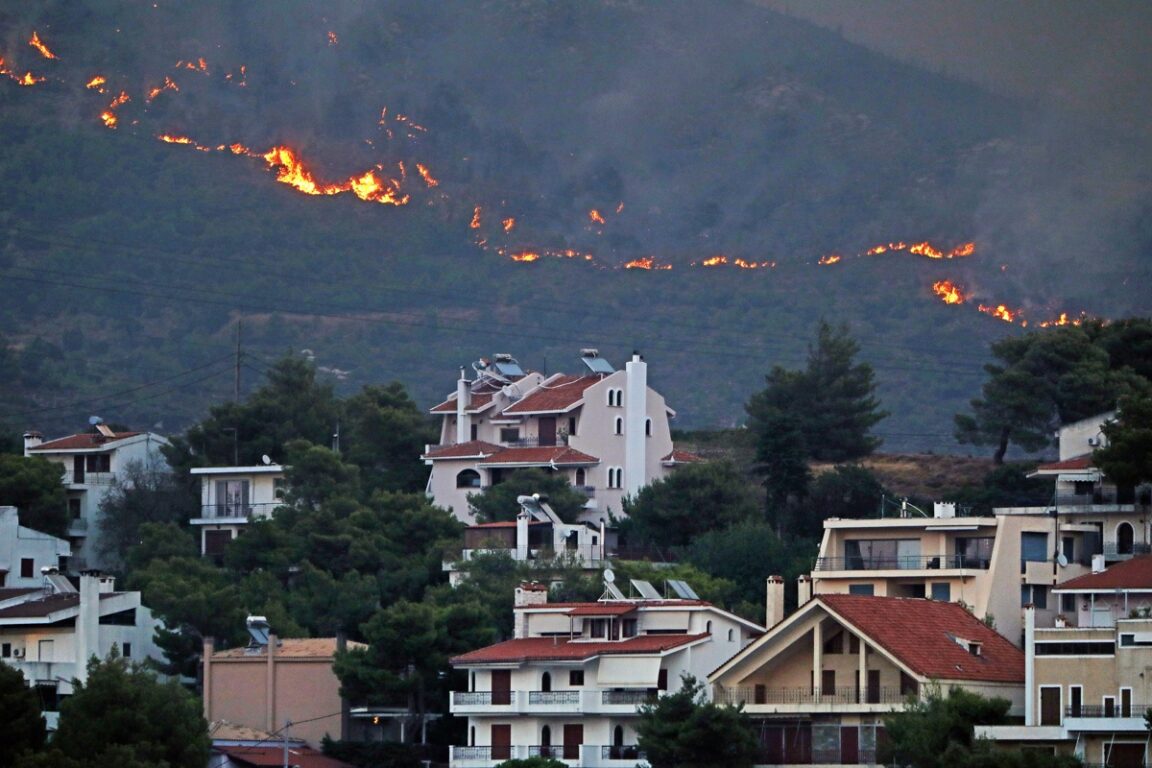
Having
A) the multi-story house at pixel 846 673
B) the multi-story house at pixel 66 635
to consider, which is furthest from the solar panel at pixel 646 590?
the multi-story house at pixel 66 635

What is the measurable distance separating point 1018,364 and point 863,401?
8.53 meters

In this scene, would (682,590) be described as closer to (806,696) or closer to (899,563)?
(899,563)

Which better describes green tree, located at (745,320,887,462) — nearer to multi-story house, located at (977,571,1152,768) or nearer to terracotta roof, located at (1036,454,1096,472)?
terracotta roof, located at (1036,454,1096,472)

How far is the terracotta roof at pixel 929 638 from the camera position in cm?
6850

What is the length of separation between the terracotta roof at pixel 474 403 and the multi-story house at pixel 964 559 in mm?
32732

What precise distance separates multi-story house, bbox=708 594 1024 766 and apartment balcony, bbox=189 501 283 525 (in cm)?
3978

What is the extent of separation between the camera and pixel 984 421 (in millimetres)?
111188

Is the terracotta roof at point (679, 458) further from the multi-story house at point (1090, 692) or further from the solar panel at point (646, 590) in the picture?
the multi-story house at point (1090, 692)

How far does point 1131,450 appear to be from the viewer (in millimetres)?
81062

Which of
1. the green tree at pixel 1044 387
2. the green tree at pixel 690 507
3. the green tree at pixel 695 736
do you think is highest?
the green tree at pixel 1044 387

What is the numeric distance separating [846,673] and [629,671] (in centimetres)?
755

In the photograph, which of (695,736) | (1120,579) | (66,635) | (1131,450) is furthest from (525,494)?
(695,736)

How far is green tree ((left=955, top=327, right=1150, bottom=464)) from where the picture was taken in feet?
340

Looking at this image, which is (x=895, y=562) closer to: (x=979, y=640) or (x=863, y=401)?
(x=979, y=640)
